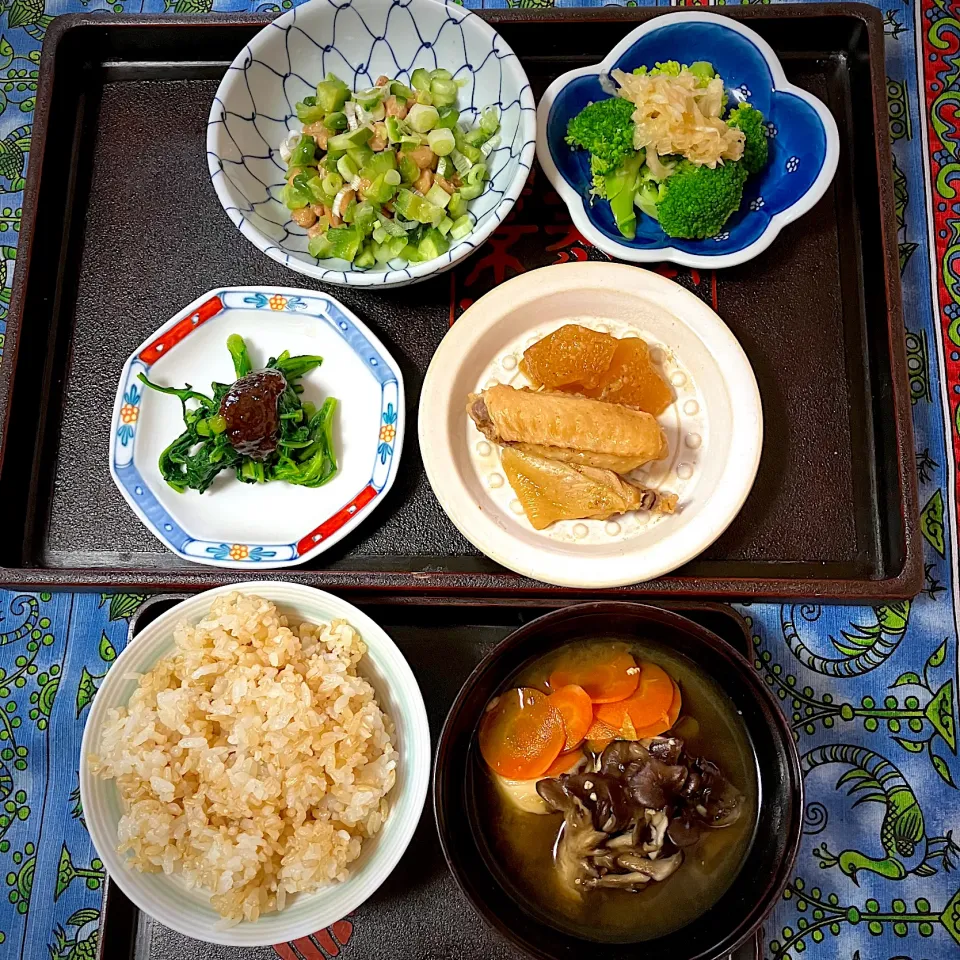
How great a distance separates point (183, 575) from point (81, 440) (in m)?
0.55

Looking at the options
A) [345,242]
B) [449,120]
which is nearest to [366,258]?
[345,242]

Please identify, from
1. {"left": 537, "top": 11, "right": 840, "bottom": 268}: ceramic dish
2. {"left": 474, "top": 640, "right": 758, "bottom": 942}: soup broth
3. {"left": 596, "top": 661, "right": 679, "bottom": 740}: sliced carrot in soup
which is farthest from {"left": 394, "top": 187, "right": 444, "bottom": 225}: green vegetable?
{"left": 596, "top": 661, "right": 679, "bottom": 740}: sliced carrot in soup

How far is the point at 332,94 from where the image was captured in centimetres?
211

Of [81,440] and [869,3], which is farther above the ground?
[869,3]

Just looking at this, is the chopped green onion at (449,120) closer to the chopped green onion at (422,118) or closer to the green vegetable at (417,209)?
the chopped green onion at (422,118)

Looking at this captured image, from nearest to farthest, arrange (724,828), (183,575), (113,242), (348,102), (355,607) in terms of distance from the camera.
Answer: (724,828), (355,607), (183,575), (348,102), (113,242)

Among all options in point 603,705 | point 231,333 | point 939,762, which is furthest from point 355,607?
point 939,762

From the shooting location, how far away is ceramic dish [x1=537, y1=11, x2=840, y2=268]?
6.63 ft

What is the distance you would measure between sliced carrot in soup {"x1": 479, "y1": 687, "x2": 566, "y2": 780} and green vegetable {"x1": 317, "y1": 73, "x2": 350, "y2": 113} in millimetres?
1610

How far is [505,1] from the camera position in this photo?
237 cm

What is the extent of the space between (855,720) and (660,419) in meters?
0.97

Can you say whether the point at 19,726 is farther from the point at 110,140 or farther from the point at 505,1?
the point at 505,1

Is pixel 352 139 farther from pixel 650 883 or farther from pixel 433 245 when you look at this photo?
pixel 650 883

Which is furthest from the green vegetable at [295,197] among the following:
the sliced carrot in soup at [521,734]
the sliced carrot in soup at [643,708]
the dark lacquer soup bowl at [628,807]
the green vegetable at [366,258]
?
the sliced carrot in soup at [643,708]
